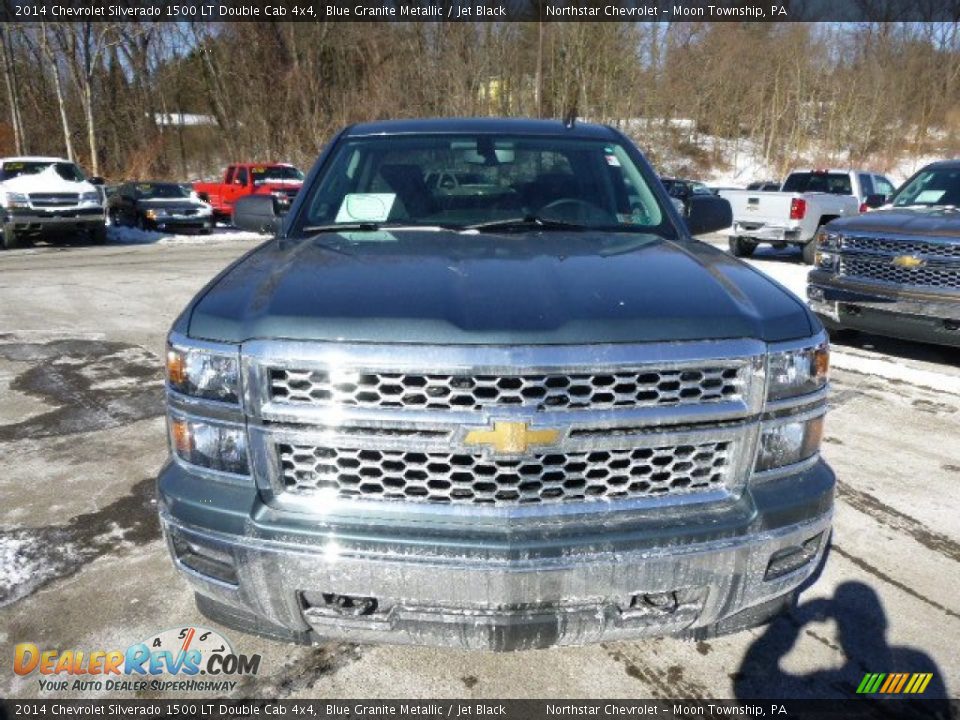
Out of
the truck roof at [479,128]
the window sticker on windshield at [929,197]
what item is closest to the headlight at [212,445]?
the truck roof at [479,128]

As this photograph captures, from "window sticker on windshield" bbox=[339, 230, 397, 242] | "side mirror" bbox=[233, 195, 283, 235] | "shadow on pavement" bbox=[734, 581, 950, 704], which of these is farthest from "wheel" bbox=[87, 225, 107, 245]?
"shadow on pavement" bbox=[734, 581, 950, 704]

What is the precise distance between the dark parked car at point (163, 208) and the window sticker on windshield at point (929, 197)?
54.7 ft

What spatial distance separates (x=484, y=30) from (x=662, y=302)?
116 ft

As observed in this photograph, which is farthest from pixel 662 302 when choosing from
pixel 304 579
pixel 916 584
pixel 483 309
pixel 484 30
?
pixel 484 30

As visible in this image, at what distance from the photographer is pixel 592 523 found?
1.95 meters

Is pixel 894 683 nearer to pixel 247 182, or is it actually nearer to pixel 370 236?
pixel 370 236

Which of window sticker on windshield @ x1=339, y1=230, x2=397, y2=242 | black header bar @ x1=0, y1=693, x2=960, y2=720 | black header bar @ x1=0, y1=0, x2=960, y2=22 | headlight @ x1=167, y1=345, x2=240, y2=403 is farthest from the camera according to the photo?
black header bar @ x1=0, y1=0, x2=960, y2=22

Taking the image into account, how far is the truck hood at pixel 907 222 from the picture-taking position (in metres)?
6.21

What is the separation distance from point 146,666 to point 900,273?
21.2 feet

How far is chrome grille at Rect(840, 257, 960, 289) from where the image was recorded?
5.98 meters

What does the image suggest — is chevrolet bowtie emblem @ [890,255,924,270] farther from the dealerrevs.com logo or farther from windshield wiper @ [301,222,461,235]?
the dealerrevs.com logo

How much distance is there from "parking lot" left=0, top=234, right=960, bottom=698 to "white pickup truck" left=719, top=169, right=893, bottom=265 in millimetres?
7792

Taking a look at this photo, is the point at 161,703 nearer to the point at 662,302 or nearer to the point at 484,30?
the point at 662,302

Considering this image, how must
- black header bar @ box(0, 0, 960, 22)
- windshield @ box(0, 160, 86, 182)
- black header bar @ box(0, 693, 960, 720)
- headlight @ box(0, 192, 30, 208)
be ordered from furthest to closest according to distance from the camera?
black header bar @ box(0, 0, 960, 22) → windshield @ box(0, 160, 86, 182) → headlight @ box(0, 192, 30, 208) → black header bar @ box(0, 693, 960, 720)
